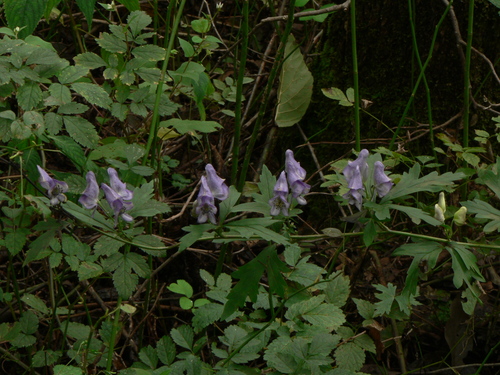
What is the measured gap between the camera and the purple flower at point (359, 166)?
148 centimetres

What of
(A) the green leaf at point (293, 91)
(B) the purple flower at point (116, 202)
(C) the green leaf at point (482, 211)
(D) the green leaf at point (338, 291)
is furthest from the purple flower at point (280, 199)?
(A) the green leaf at point (293, 91)

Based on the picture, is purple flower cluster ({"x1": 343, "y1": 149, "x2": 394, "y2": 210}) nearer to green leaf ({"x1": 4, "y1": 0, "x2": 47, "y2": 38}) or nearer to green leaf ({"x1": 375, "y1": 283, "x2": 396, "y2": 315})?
green leaf ({"x1": 375, "y1": 283, "x2": 396, "y2": 315})

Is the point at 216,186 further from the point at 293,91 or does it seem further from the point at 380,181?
the point at 293,91

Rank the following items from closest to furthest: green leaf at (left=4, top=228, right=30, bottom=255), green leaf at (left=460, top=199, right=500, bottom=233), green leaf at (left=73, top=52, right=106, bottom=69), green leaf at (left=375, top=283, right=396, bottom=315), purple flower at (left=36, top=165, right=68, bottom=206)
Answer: purple flower at (left=36, top=165, right=68, bottom=206), green leaf at (left=460, top=199, right=500, bottom=233), green leaf at (left=375, top=283, right=396, bottom=315), green leaf at (left=4, top=228, right=30, bottom=255), green leaf at (left=73, top=52, right=106, bottom=69)

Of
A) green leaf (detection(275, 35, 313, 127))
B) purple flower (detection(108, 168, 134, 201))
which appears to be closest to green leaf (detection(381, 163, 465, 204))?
purple flower (detection(108, 168, 134, 201))

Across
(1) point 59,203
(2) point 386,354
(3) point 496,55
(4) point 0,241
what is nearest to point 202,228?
(1) point 59,203

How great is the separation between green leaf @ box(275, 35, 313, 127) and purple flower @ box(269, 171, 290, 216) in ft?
4.90

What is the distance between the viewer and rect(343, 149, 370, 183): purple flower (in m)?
1.48

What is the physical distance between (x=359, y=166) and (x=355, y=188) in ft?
0.32

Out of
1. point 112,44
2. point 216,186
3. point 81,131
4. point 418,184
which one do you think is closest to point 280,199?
point 216,186

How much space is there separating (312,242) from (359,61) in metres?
0.91

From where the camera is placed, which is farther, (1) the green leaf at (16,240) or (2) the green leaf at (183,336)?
(1) the green leaf at (16,240)

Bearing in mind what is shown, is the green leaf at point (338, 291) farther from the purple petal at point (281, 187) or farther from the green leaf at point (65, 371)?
the green leaf at point (65, 371)

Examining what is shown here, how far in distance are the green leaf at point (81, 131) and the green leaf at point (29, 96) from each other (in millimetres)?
110
